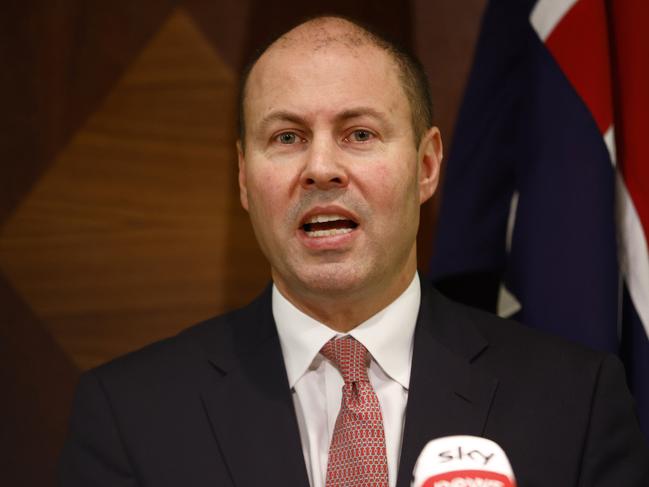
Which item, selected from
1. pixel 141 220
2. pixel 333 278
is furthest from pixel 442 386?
pixel 141 220

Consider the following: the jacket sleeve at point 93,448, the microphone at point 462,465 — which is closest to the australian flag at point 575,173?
the jacket sleeve at point 93,448

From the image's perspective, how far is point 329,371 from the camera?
Answer: 157 cm

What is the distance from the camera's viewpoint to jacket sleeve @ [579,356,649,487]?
150cm

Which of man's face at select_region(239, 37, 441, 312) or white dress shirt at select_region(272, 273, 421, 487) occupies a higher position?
man's face at select_region(239, 37, 441, 312)

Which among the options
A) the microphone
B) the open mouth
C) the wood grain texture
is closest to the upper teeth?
the open mouth

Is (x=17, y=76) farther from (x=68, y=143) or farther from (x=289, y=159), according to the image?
(x=289, y=159)

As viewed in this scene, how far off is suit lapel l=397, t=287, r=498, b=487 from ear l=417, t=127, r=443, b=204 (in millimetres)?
193

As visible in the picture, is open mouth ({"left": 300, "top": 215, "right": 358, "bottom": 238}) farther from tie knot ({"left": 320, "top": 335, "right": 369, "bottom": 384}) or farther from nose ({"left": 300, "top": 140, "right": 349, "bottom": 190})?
tie knot ({"left": 320, "top": 335, "right": 369, "bottom": 384})

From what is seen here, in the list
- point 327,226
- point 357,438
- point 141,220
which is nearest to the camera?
point 357,438

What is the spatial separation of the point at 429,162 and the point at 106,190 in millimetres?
927

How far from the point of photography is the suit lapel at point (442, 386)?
4.86 ft

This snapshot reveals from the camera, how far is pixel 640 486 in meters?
1.53

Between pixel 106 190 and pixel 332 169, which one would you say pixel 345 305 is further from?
pixel 106 190

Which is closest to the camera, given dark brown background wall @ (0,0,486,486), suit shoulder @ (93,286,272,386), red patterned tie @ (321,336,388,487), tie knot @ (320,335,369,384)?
red patterned tie @ (321,336,388,487)
